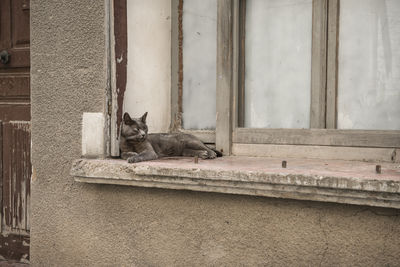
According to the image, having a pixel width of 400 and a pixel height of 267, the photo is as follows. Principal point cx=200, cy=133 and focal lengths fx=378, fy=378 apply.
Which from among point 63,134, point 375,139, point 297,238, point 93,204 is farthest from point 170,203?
point 375,139

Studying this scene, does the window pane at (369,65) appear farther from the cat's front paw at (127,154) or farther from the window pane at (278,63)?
the cat's front paw at (127,154)

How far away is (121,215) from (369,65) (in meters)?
1.88

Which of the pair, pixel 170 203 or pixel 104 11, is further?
pixel 104 11

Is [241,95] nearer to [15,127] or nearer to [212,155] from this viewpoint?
[212,155]

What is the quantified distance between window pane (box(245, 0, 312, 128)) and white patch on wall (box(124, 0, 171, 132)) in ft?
2.08

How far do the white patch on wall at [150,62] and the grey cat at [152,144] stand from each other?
19 centimetres

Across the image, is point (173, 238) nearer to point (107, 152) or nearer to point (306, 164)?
point (107, 152)

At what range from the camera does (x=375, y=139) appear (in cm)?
232

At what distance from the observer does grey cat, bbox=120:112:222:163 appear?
2.57m


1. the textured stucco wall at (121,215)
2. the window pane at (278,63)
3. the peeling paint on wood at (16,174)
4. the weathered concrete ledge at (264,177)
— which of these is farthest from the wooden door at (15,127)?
the window pane at (278,63)

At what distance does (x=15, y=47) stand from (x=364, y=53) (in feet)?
8.92

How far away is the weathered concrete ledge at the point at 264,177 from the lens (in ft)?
5.97

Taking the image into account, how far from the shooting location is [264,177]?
199cm

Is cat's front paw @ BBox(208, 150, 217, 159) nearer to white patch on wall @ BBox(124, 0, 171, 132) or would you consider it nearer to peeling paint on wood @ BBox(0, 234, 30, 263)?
white patch on wall @ BBox(124, 0, 171, 132)
